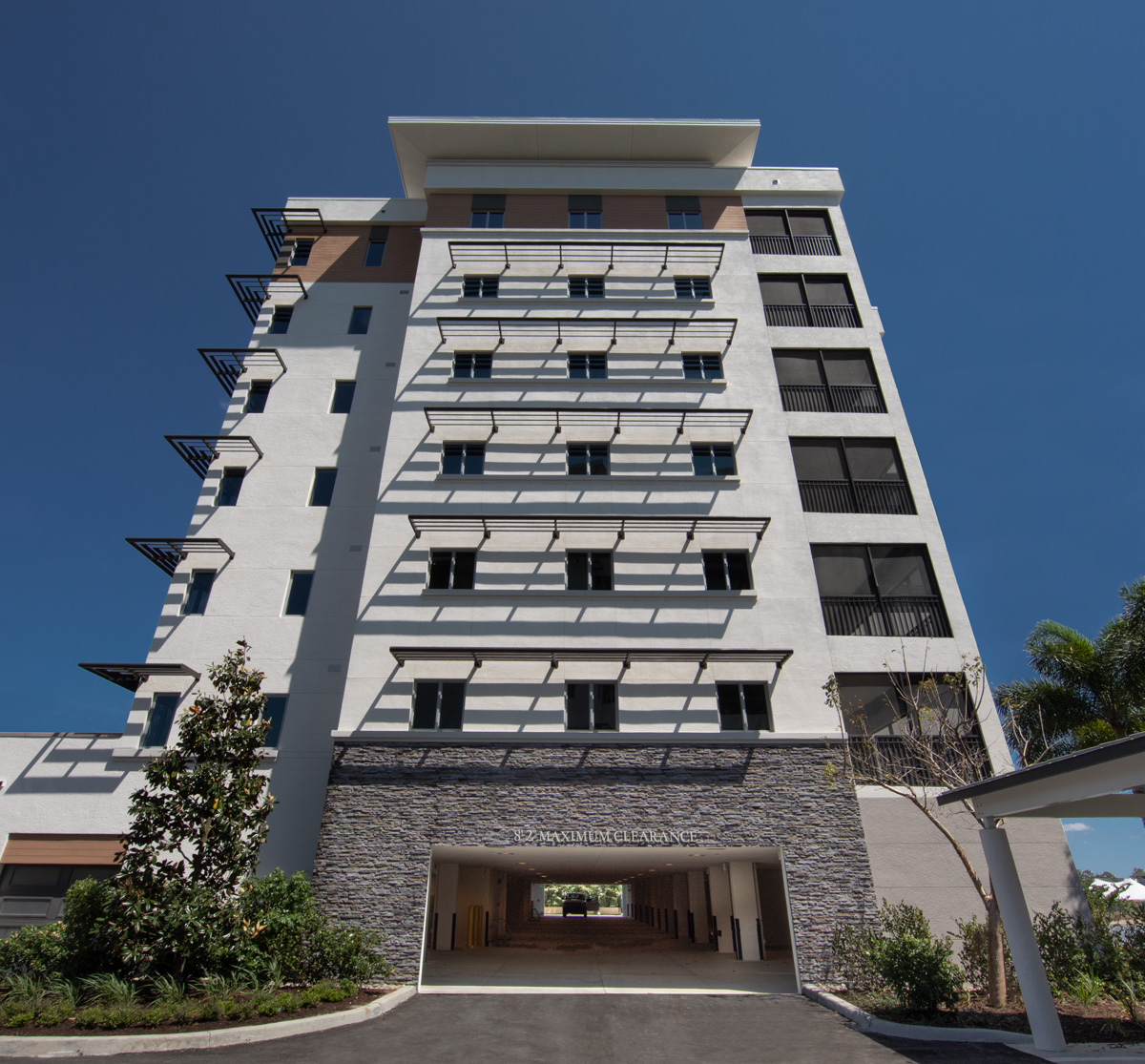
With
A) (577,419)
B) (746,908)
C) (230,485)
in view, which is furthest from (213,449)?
(746,908)

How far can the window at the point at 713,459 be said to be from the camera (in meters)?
24.0

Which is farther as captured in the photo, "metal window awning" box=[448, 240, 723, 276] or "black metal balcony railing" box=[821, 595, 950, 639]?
"metal window awning" box=[448, 240, 723, 276]

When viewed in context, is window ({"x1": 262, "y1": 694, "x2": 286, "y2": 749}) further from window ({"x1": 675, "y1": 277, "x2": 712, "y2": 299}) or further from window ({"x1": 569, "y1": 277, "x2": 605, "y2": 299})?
window ({"x1": 675, "y1": 277, "x2": 712, "y2": 299})

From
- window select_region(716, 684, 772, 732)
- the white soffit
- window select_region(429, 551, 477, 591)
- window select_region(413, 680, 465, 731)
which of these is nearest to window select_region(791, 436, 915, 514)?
window select_region(716, 684, 772, 732)

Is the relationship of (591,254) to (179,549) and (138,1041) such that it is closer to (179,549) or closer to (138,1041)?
(179,549)

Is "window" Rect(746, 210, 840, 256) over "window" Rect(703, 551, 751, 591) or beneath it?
over

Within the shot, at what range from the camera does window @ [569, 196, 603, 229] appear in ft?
98.5

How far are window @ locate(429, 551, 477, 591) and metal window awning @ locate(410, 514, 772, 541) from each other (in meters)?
0.77

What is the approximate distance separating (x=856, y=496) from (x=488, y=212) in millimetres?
19489

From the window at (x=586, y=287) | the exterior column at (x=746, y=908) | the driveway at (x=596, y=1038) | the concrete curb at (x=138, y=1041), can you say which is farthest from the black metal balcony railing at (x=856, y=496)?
the concrete curb at (x=138, y=1041)

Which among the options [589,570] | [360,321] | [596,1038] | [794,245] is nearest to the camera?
[596,1038]

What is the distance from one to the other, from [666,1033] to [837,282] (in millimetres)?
26861

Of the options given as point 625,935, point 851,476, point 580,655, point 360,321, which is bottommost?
point 625,935

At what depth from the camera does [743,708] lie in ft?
65.4
